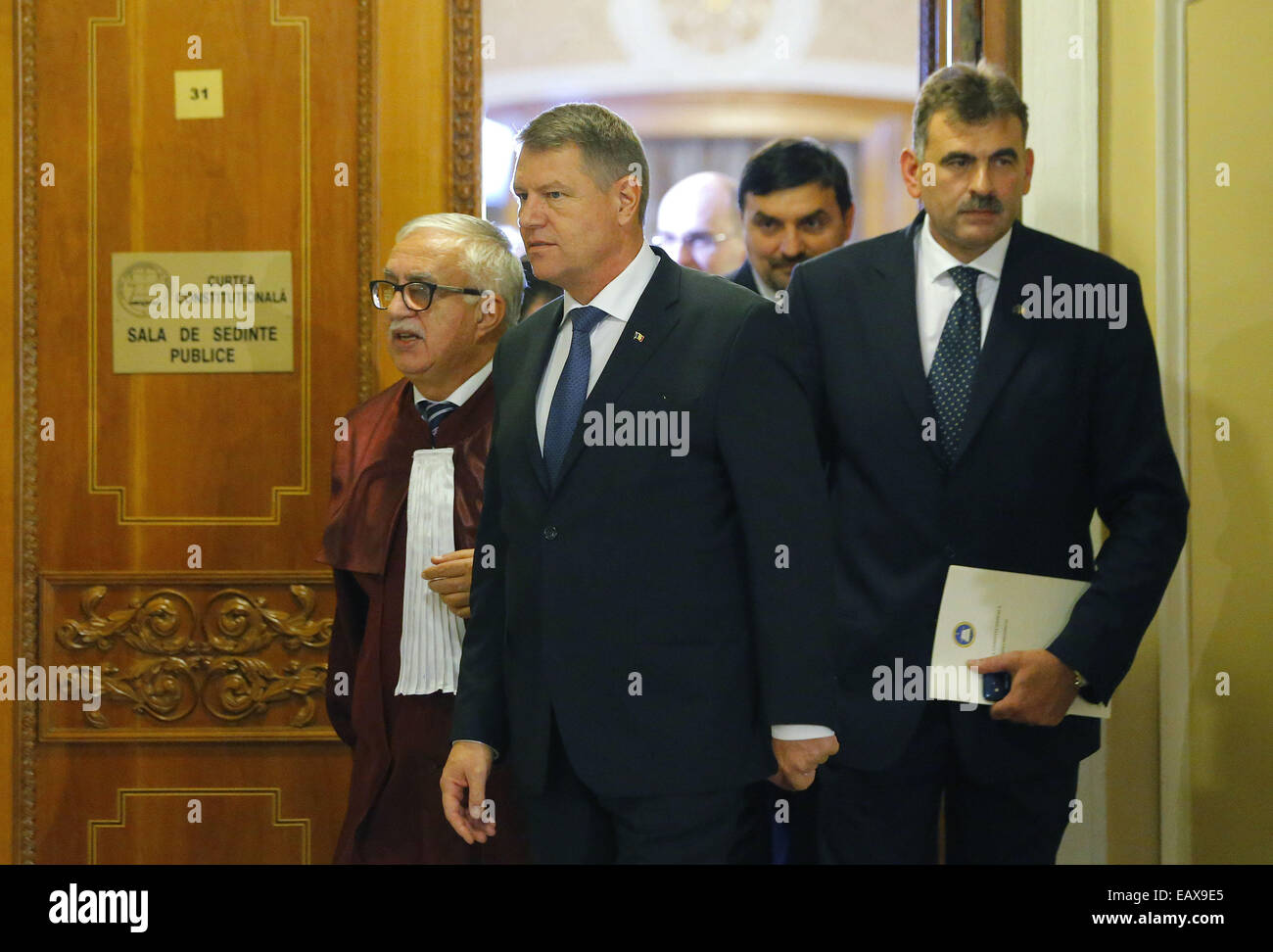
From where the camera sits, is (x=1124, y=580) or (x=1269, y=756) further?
(x=1269, y=756)

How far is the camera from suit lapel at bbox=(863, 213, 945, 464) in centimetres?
228

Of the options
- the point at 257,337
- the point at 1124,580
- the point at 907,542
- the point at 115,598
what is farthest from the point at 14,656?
the point at 1124,580

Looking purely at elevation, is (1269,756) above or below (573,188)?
below

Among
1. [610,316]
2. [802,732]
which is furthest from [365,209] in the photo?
[802,732]

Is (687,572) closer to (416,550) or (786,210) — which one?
(416,550)

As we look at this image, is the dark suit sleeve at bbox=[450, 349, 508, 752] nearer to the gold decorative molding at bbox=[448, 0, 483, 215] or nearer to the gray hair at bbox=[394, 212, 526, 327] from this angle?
the gray hair at bbox=[394, 212, 526, 327]

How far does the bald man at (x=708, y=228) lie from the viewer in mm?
4188

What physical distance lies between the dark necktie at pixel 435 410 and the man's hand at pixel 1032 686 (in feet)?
3.71

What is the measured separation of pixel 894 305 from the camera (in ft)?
7.72

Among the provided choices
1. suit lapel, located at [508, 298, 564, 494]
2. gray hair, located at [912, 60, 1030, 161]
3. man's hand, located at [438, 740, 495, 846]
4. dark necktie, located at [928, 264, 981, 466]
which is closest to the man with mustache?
gray hair, located at [912, 60, 1030, 161]

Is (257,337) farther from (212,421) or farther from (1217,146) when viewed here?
(1217,146)

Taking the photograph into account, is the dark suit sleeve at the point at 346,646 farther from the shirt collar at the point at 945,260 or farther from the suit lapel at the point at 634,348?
the shirt collar at the point at 945,260

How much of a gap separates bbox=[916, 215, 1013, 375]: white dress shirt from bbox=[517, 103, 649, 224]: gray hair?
0.60 meters

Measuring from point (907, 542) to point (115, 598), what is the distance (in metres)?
2.05
